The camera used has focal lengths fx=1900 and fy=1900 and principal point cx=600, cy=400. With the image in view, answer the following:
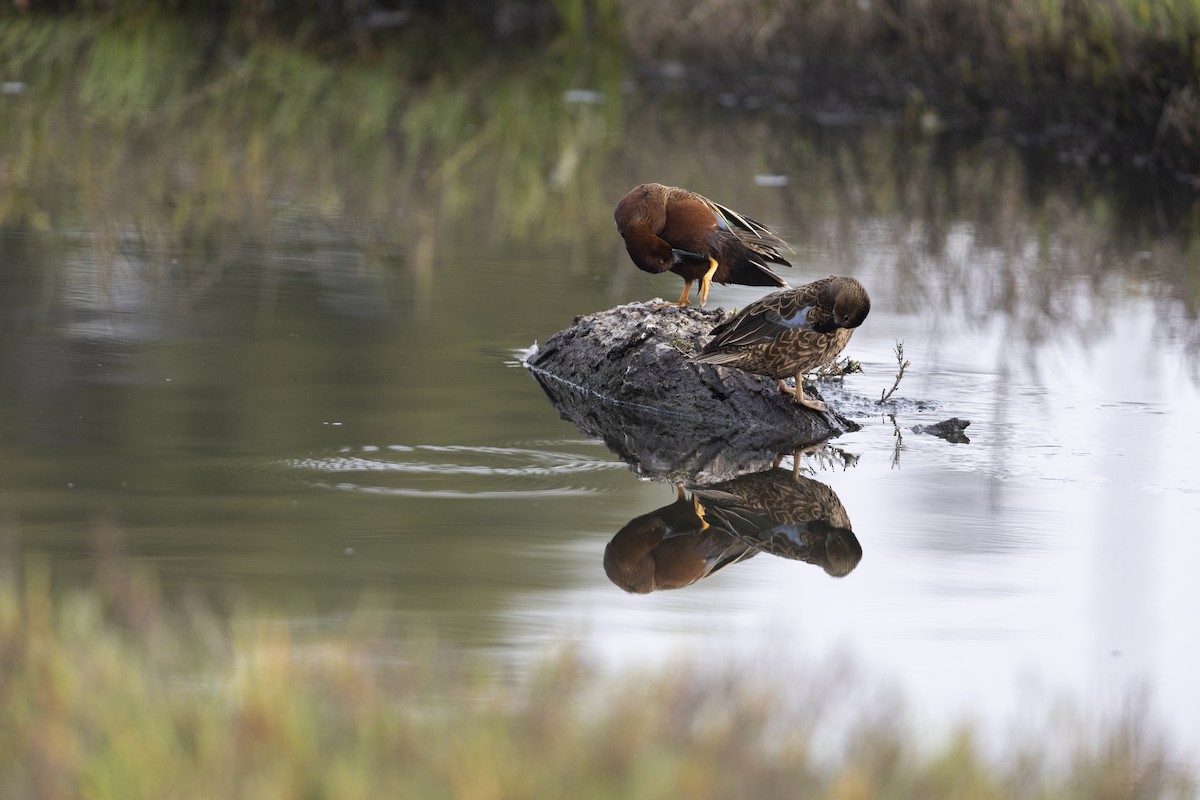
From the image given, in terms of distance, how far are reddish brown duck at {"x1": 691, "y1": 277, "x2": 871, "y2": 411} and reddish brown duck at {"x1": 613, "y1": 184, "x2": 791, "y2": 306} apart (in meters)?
0.42

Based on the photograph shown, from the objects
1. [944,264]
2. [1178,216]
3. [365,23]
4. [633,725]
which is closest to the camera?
[633,725]

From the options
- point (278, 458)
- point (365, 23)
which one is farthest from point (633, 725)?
point (365, 23)

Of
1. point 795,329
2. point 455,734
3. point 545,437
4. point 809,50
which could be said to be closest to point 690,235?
point 795,329

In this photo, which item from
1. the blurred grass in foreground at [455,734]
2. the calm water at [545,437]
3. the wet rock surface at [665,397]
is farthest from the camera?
the wet rock surface at [665,397]

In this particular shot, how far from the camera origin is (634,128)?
15.1 metres

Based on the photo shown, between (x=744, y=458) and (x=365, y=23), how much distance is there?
1580cm

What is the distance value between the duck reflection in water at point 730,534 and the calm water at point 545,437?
66 millimetres

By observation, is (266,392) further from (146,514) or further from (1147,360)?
(1147,360)

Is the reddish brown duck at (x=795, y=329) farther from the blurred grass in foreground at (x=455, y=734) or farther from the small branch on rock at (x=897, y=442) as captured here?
the blurred grass in foreground at (x=455, y=734)

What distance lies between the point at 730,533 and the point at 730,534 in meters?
0.01

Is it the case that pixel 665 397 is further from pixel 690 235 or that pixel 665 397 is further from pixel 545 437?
pixel 545 437

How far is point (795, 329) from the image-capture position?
629 centimetres

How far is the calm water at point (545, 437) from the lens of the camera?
4445 mm

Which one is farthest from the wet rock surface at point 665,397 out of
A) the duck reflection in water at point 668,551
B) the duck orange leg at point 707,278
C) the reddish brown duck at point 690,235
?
the duck reflection in water at point 668,551
